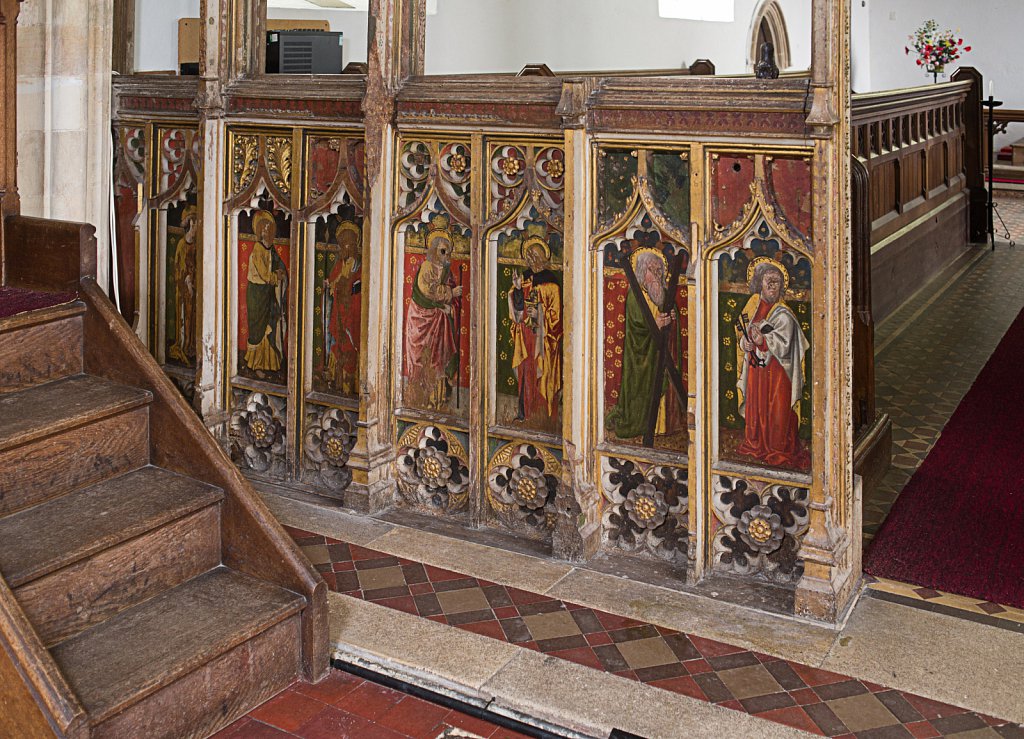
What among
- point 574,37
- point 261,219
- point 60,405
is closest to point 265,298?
point 261,219

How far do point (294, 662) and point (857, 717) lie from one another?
1567 millimetres

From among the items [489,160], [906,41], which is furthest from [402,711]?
[906,41]

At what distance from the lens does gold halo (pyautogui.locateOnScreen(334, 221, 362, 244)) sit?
470cm

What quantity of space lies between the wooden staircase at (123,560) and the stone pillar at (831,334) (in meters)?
1.55

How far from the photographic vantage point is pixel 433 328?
4602 mm

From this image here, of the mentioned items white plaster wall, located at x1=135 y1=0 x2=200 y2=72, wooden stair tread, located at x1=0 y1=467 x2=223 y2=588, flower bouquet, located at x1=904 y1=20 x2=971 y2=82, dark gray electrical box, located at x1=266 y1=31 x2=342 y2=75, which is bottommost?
wooden stair tread, located at x1=0 y1=467 x2=223 y2=588

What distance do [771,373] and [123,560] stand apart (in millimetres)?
2060

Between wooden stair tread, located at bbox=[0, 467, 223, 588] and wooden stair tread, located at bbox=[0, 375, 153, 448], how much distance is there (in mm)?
210

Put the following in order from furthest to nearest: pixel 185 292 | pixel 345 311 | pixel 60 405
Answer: pixel 185 292, pixel 345 311, pixel 60 405

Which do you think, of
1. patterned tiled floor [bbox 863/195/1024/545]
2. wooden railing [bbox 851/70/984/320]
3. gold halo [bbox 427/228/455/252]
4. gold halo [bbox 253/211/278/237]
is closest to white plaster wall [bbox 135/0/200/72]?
gold halo [bbox 253/211/278/237]

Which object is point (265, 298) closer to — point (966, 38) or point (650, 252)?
point (650, 252)

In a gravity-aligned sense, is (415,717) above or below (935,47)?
below

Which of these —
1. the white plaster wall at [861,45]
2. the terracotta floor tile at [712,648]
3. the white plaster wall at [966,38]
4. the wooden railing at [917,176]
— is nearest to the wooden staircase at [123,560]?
the terracotta floor tile at [712,648]

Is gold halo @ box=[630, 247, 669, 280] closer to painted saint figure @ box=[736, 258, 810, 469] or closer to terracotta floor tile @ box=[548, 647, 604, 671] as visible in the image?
painted saint figure @ box=[736, 258, 810, 469]
